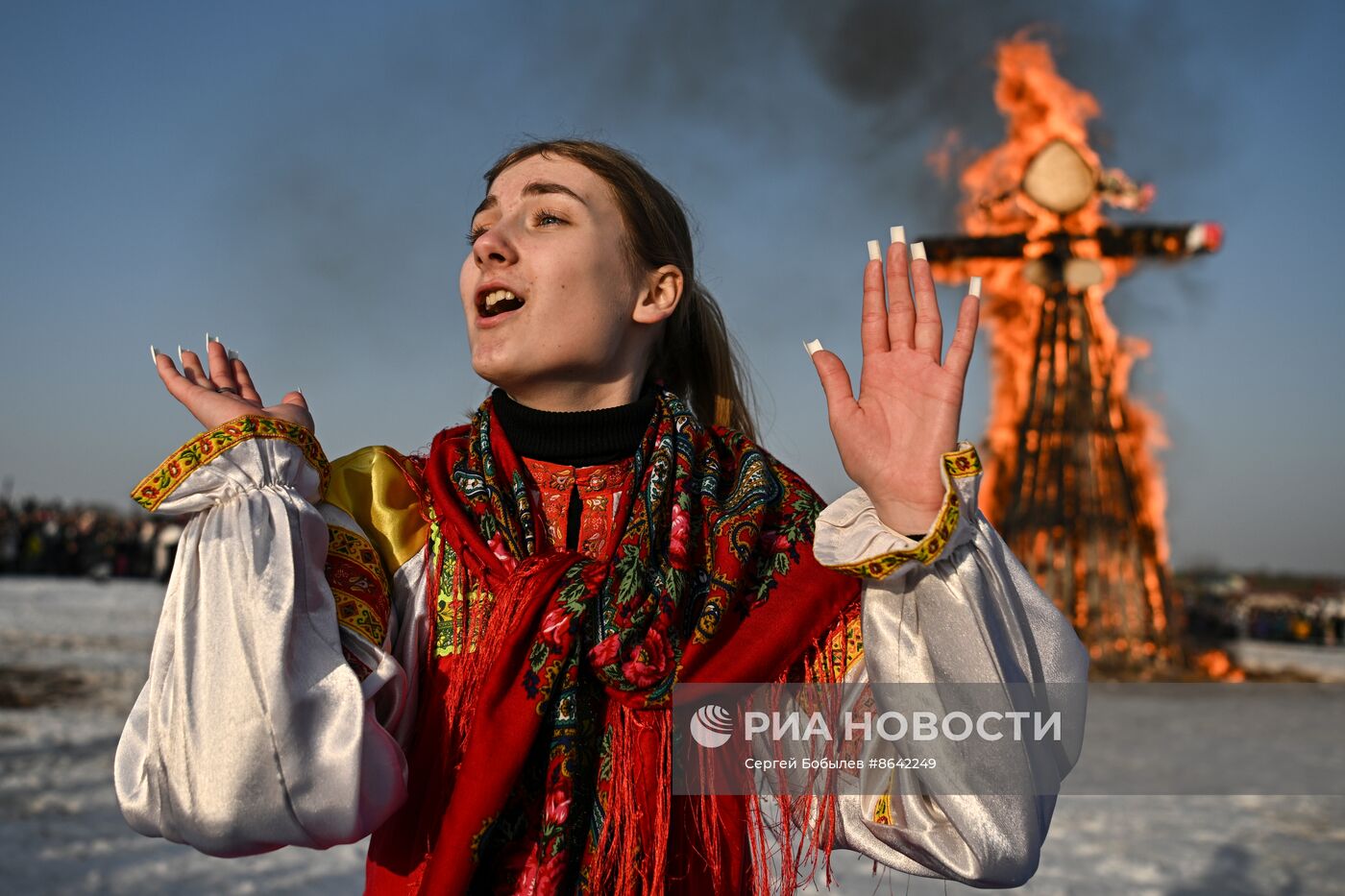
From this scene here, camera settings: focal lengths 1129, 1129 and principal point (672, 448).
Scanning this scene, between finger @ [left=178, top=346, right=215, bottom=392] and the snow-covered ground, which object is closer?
finger @ [left=178, top=346, right=215, bottom=392]

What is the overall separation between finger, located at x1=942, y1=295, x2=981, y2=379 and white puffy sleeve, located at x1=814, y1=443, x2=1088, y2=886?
13cm

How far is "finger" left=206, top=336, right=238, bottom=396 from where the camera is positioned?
1.99m

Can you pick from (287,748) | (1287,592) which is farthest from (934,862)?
(1287,592)

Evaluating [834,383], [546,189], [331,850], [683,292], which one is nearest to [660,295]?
[683,292]

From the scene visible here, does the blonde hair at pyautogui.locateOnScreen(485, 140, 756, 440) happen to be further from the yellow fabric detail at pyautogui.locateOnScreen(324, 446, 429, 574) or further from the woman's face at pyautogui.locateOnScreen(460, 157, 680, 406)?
the yellow fabric detail at pyautogui.locateOnScreen(324, 446, 429, 574)

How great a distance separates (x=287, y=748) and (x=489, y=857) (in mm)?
430

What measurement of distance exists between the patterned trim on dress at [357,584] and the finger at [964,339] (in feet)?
3.32

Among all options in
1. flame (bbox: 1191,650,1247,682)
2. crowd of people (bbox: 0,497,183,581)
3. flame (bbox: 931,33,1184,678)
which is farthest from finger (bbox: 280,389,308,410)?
crowd of people (bbox: 0,497,183,581)

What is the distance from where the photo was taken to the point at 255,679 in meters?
1.63

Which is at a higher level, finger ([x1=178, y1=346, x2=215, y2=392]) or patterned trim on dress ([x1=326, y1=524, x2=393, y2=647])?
finger ([x1=178, y1=346, x2=215, y2=392])

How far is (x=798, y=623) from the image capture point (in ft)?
6.30

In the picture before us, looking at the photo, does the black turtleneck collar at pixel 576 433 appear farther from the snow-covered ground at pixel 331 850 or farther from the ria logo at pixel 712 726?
the snow-covered ground at pixel 331 850

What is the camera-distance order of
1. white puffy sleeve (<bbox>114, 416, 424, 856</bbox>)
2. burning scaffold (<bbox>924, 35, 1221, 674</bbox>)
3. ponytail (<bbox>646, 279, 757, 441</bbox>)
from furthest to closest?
burning scaffold (<bbox>924, 35, 1221, 674</bbox>)
ponytail (<bbox>646, 279, 757, 441</bbox>)
white puffy sleeve (<bbox>114, 416, 424, 856</bbox>)

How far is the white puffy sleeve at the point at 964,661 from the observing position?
1.76 meters
